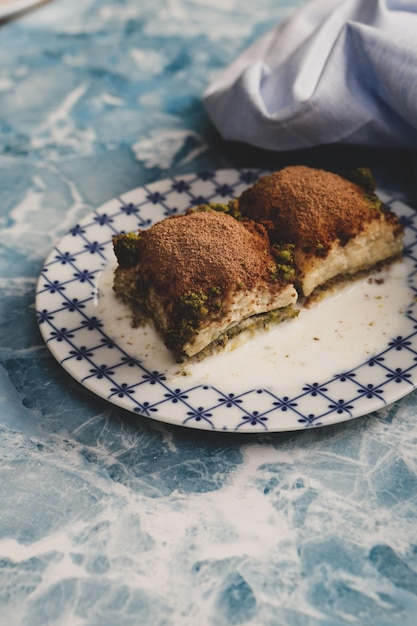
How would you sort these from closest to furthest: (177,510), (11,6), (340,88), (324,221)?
(177,510) < (324,221) < (340,88) < (11,6)

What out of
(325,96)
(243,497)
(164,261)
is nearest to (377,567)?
(243,497)

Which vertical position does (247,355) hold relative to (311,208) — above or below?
below

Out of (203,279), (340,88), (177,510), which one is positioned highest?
(340,88)

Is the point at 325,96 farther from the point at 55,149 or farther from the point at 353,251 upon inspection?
the point at 55,149

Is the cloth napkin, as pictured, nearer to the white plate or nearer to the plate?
the plate

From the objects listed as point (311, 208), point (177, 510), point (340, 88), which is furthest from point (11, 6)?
point (177, 510)

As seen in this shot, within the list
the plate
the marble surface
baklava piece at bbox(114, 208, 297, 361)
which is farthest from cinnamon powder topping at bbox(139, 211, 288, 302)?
the marble surface

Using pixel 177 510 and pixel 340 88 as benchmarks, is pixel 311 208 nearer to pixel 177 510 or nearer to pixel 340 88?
pixel 340 88
